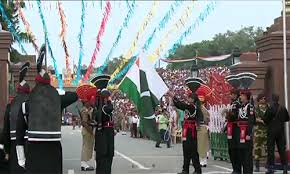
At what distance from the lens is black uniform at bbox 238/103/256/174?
12.0 meters

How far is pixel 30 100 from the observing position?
8.15 meters

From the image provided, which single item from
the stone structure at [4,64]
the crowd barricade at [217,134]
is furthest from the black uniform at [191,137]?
the stone structure at [4,64]

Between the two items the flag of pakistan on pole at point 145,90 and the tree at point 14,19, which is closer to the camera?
the flag of pakistan on pole at point 145,90

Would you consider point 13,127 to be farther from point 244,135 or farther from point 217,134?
point 217,134

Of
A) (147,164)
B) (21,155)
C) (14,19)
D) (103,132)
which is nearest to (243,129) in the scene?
(103,132)

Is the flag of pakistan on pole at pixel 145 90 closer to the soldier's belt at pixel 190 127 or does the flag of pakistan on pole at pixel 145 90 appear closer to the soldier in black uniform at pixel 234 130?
the soldier's belt at pixel 190 127

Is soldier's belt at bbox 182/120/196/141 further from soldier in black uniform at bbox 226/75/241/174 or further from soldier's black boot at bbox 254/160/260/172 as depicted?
soldier's black boot at bbox 254/160/260/172

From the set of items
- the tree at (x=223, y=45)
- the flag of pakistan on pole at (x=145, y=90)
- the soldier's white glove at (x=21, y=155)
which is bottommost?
the soldier's white glove at (x=21, y=155)

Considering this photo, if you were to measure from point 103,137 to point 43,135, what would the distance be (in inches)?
157

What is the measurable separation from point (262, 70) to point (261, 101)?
1294 mm

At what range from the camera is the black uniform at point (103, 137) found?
11.9m

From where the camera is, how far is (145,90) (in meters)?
15.7

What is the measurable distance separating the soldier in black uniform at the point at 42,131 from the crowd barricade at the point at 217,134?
30.4 feet

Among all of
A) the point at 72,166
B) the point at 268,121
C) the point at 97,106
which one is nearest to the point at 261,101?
the point at 268,121
